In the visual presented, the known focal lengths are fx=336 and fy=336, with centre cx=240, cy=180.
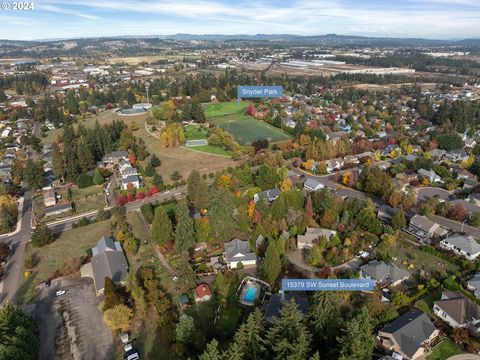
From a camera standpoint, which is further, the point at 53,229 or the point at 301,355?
the point at 53,229

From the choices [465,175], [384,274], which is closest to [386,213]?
[384,274]

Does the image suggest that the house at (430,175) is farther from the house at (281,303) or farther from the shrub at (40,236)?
the shrub at (40,236)

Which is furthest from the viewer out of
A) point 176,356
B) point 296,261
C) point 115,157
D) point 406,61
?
point 406,61

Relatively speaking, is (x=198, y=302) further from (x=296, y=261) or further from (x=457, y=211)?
(x=457, y=211)

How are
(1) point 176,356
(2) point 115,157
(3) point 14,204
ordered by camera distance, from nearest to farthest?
(1) point 176,356 < (3) point 14,204 < (2) point 115,157

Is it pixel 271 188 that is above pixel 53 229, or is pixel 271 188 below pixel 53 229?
above

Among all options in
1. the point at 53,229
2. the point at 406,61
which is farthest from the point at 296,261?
the point at 406,61

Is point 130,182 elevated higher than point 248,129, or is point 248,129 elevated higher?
point 248,129

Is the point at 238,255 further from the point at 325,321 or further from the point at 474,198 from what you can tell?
the point at 474,198
